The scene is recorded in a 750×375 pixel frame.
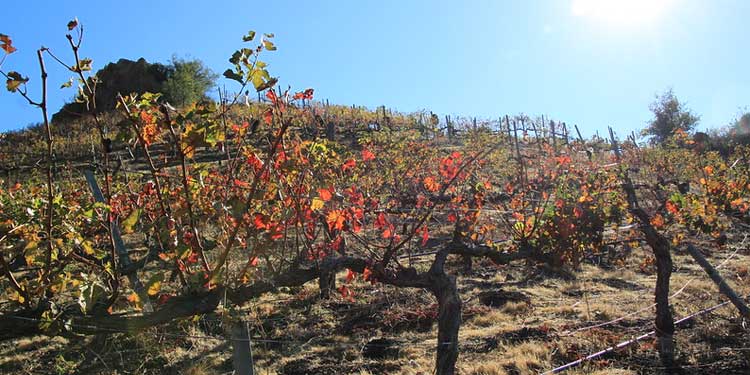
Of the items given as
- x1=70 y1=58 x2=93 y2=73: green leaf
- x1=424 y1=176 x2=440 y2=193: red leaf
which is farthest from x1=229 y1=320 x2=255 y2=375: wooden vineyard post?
x1=424 y1=176 x2=440 y2=193: red leaf

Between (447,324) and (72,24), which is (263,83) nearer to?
A: (72,24)

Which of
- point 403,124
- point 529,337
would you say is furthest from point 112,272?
point 403,124

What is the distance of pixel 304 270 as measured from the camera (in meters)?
3.50

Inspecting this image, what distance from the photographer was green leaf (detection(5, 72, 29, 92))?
1978 millimetres

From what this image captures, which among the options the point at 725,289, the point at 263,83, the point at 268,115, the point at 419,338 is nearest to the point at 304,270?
the point at 268,115

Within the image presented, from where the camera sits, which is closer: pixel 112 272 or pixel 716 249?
pixel 112 272

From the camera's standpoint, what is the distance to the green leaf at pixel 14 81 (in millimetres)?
1978

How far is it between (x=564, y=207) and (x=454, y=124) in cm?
2752

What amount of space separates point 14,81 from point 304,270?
1995mm

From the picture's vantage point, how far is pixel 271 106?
2.79m

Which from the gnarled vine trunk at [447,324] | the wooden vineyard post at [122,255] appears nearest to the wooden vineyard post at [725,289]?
the gnarled vine trunk at [447,324]

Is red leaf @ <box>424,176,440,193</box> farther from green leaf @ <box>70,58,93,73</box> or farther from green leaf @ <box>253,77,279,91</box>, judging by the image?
green leaf @ <box>70,58,93,73</box>

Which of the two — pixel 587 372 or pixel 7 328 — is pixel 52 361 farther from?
pixel 587 372

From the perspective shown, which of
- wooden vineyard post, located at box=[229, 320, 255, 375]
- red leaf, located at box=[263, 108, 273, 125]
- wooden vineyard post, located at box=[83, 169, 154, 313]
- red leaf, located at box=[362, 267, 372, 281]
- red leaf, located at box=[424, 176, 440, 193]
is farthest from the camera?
red leaf, located at box=[424, 176, 440, 193]
